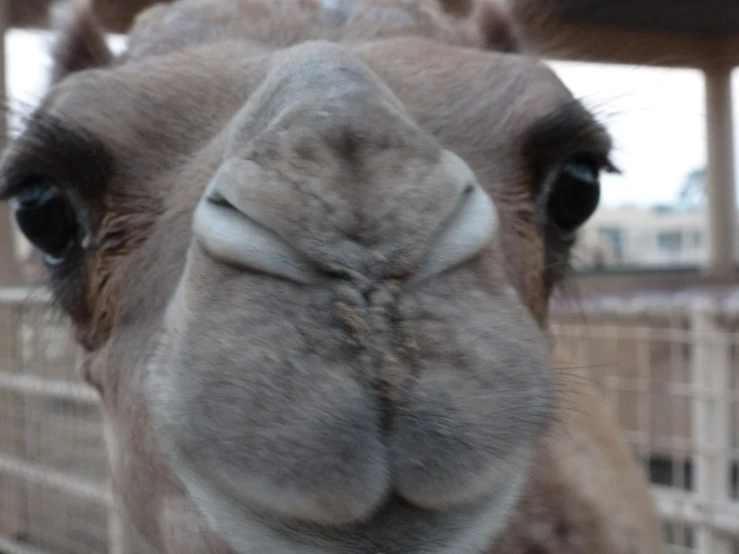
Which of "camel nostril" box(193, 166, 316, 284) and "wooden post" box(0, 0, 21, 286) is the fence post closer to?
"wooden post" box(0, 0, 21, 286)

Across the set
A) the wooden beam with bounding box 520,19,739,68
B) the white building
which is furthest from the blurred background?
the white building

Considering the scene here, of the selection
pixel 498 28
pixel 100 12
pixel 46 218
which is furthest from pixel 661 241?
pixel 46 218

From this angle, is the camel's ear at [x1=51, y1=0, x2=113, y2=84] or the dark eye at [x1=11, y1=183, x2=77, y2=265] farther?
the camel's ear at [x1=51, y1=0, x2=113, y2=84]

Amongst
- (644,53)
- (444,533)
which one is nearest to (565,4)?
(644,53)

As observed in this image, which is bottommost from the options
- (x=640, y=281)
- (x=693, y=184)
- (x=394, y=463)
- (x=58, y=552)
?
(x=640, y=281)

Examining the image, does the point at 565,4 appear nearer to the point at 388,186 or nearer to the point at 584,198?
the point at 584,198

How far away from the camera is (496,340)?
1.08 m

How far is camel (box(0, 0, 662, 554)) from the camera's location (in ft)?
3.28

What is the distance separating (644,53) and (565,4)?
0.25m

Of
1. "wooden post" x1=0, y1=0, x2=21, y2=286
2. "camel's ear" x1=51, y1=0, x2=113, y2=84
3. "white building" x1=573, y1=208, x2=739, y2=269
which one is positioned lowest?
"white building" x1=573, y1=208, x2=739, y2=269

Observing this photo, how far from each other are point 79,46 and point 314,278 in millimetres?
1382

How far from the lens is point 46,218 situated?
5.37 feet

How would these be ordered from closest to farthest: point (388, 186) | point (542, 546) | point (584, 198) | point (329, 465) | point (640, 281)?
point (329, 465) → point (388, 186) → point (584, 198) → point (542, 546) → point (640, 281)

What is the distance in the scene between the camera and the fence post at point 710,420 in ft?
12.5
